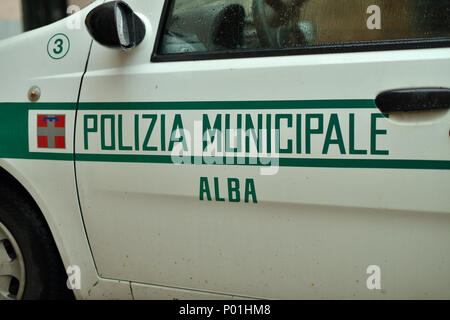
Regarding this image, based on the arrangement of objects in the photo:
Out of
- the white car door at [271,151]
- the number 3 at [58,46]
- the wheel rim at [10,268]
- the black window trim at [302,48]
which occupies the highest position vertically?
the number 3 at [58,46]

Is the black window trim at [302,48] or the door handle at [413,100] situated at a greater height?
the black window trim at [302,48]

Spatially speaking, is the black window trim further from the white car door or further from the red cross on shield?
the red cross on shield

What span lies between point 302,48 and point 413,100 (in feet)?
1.40

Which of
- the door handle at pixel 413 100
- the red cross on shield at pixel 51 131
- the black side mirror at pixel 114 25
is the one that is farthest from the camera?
the red cross on shield at pixel 51 131

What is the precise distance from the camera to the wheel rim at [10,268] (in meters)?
2.22

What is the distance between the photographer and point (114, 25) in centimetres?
186

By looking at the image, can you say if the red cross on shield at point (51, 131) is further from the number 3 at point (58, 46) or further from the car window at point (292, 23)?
the car window at point (292, 23)

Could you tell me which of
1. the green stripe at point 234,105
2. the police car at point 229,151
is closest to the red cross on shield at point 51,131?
the police car at point 229,151

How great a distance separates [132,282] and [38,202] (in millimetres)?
514

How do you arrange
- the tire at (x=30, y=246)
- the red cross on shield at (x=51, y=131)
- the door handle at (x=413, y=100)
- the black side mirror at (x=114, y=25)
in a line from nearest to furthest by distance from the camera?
the door handle at (x=413, y=100), the black side mirror at (x=114, y=25), the red cross on shield at (x=51, y=131), the tire at (x=30, y=246)

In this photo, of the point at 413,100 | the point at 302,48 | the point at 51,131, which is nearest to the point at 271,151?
the point at 302,48

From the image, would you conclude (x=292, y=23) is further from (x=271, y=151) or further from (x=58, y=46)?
(x=58, y=46)

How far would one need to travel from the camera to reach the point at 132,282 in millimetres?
2102

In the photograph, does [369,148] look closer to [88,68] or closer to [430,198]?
[430,198]
